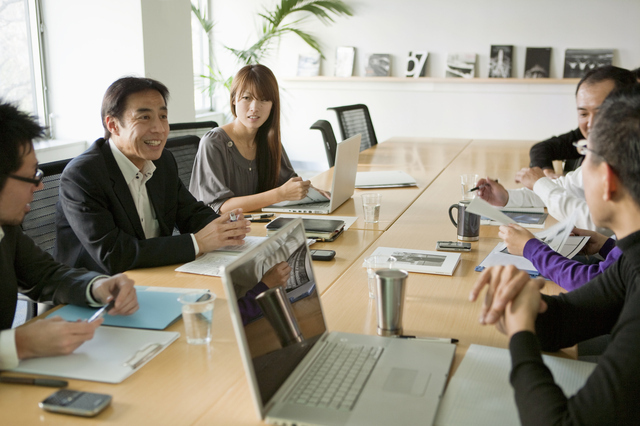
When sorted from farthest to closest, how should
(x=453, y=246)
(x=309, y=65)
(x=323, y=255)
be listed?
1. (x=309, y=65)
2. (x=453, y=246)
3. (x=323, y=255)

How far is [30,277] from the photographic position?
5.08 ft

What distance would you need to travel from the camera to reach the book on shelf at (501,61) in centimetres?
605

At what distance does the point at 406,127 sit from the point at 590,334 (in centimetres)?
548

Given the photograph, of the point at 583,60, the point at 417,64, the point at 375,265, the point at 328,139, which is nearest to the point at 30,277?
the point at 375,265

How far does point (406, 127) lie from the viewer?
259 inches

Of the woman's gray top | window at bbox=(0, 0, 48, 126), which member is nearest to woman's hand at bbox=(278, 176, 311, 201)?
the woman's gray top

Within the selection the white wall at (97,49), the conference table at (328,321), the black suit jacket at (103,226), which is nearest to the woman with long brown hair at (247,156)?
the conference table at (328,321)

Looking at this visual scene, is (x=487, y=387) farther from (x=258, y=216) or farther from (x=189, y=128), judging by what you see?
(x=189, y=128)

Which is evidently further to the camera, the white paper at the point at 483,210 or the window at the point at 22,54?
the window at the point at 22,54

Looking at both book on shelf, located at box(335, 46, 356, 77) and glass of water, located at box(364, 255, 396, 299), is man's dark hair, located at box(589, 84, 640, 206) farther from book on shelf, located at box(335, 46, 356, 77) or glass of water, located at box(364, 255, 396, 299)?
book on shelf, located at box(335, 46, 356, 77)

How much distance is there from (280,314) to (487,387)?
385 mm

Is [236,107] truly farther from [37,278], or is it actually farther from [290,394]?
[290,394]

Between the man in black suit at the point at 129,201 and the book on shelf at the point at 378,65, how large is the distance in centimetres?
458

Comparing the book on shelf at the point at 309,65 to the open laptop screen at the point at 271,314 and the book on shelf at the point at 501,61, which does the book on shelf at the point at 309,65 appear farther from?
the open laptop screen at the point at 271,314
